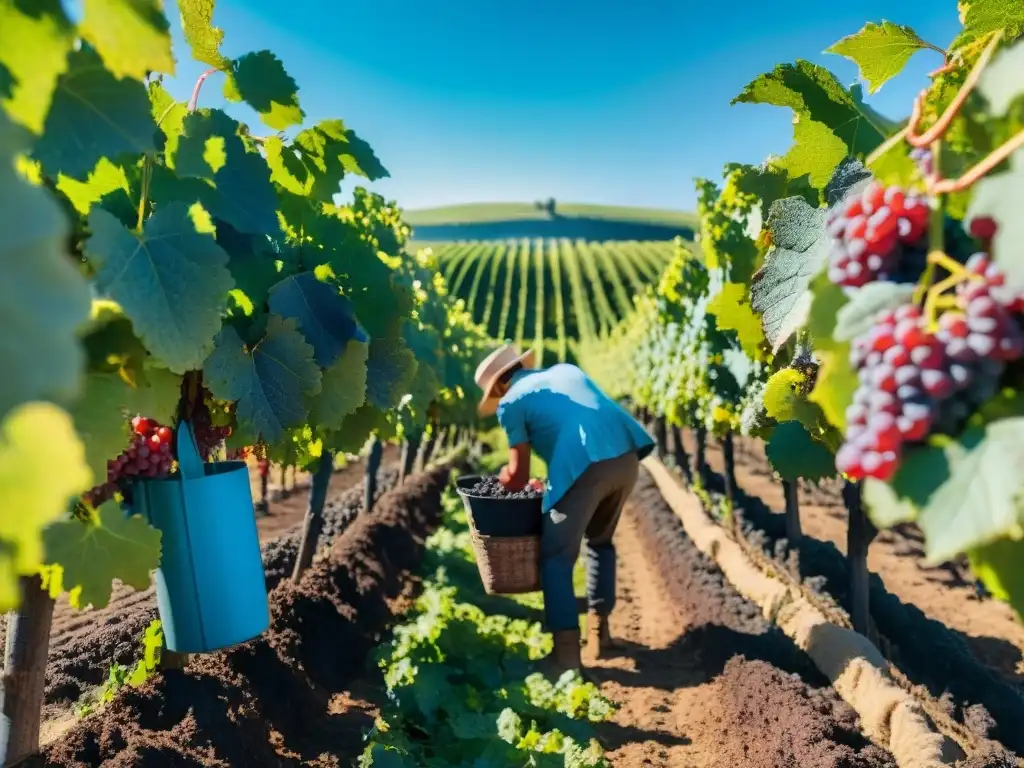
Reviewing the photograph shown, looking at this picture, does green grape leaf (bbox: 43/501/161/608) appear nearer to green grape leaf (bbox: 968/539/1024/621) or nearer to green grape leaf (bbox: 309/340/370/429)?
green grape leaf (bbox: 309/340/370/429)

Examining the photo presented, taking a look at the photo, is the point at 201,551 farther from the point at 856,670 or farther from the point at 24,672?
the point at 856,670

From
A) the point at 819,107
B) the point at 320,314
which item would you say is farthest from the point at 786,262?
the point at 320,314

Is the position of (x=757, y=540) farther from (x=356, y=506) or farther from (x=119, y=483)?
(x=119, y=483)

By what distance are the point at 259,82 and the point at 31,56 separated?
1.00 m

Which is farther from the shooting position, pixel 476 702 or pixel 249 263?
pixel 476 702

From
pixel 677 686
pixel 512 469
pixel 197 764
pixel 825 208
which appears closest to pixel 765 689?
pixel 677 686

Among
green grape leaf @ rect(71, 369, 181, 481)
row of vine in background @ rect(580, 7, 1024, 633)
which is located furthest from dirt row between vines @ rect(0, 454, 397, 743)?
row of vine in background @ rect(580, 7, 1024, 633)

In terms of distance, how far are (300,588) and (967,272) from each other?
4695 millimetres

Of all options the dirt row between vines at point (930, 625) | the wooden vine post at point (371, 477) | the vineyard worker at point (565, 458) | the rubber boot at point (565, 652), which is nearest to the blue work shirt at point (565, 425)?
the vineyard worker at point (565, 458)

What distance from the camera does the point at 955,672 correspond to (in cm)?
438

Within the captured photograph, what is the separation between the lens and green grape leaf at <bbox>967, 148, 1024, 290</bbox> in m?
0.82

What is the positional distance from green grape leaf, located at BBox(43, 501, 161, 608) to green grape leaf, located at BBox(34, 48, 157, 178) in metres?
0.63

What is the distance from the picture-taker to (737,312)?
232cm

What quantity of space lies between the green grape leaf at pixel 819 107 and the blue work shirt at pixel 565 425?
2.94 metres
